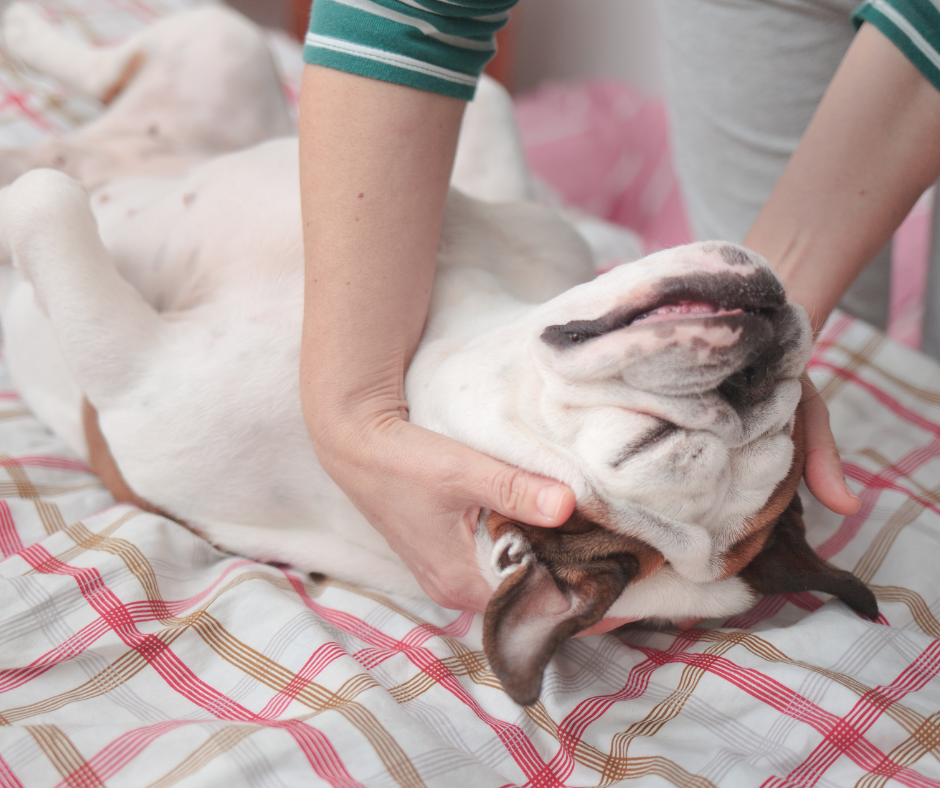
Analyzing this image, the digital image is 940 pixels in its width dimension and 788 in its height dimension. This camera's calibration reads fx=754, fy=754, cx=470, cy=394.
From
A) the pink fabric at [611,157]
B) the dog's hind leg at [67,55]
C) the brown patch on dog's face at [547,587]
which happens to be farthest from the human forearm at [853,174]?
the dog's hind leg at [67,55]

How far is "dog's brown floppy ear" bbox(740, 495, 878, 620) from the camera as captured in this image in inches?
55.0

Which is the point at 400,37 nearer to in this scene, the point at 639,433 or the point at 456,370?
the point at 456,370

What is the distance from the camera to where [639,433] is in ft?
3.95

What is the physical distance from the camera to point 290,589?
5.31 ft

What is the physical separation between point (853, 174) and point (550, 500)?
1.19 metres

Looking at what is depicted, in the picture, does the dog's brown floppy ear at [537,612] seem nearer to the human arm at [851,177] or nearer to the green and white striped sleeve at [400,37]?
the human arm at [851,177]

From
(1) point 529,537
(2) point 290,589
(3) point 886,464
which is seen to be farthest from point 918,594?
(2) point 290,589

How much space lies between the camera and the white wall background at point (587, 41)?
203 inches

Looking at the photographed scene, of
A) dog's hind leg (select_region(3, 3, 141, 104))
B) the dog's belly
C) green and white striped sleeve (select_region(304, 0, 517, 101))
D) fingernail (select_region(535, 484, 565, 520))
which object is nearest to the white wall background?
dog's hind leg (select_region(3, 3, 141, 104))

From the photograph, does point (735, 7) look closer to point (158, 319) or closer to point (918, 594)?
point (918, 594)

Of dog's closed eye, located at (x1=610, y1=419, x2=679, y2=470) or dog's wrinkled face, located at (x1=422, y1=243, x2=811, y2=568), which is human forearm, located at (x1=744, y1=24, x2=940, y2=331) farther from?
dog's closed eye, located at (x1=610, y1=419, x2=679, y2=470)

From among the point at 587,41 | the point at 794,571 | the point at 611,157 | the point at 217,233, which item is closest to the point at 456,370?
the point at 794,571

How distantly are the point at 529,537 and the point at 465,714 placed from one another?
36 centimetres

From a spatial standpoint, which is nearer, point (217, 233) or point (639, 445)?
point (639, 445)
